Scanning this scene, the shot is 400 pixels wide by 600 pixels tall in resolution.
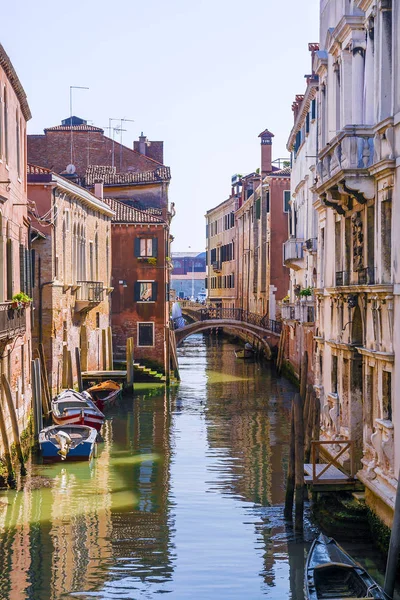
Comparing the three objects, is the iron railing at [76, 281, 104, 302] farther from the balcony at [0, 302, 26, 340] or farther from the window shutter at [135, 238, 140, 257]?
the balcony at [0, 302, 26, 340]

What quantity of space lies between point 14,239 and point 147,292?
1593 centimetres

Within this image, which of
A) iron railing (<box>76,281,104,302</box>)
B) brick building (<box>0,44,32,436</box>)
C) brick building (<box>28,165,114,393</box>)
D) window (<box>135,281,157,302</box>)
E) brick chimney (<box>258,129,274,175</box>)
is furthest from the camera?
brick chimney (<box>258,129,274,175</box>)

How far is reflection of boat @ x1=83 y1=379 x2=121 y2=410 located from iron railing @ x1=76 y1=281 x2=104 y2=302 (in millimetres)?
2310

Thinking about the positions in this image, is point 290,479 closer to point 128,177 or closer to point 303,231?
point 303,231

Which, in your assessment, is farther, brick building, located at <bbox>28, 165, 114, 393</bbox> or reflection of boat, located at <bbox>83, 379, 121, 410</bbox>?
reflection of boat, located at <bbox>83, 379, 121, 410</bbox>

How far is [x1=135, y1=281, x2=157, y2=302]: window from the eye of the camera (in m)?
33.6

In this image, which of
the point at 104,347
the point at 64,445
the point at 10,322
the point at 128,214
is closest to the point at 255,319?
the point at 128,214

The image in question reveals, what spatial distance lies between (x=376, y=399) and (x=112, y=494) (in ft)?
17.5

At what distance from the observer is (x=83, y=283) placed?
27344mm

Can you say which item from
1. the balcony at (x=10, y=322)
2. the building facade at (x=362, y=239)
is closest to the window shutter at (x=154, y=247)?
the balcony at (x=10, y=322)

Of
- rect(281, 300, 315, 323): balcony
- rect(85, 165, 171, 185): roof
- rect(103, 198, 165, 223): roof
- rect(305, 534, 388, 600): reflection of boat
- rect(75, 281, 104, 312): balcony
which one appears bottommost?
rect(305, 534, 388, 600): reflection of boat

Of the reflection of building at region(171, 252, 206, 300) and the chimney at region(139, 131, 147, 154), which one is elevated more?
the chimney at region(139, 131, 147, 154)

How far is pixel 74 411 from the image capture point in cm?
2103

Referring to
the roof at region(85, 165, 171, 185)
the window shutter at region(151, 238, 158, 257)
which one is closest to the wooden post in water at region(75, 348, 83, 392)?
the window shutter at region(151, 238, 158, 257)
